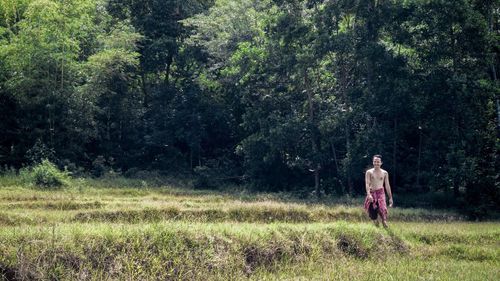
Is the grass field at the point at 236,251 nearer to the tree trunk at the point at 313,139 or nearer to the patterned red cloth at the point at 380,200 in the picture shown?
the patterned red cloth at the point at 380,200

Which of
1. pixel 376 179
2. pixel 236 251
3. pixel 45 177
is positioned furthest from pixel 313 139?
pixel 236 251

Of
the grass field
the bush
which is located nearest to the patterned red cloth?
the grass field

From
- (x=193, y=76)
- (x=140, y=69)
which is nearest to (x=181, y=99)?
(x=193, y=76)

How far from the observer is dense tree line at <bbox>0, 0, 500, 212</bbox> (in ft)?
73.0

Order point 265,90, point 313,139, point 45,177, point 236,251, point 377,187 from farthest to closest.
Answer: point 265,90
point 313,139
point 45,177
point 377,187
point 236,251

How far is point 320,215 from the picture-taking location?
746 inches

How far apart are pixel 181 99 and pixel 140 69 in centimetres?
453

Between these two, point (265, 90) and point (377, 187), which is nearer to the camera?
point (377, 187)

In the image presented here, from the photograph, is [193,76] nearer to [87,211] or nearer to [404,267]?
[87,211]

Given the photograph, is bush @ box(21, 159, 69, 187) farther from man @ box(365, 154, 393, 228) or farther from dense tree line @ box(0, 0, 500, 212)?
man @ box(365, 154, 393, 228)

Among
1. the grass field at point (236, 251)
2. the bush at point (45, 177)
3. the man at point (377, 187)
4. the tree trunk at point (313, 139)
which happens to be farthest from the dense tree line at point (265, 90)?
the man at point (377, 187)

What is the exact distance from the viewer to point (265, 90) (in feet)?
101

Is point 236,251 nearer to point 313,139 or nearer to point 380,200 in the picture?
point 380,200

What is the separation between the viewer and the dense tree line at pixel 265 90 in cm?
2225
